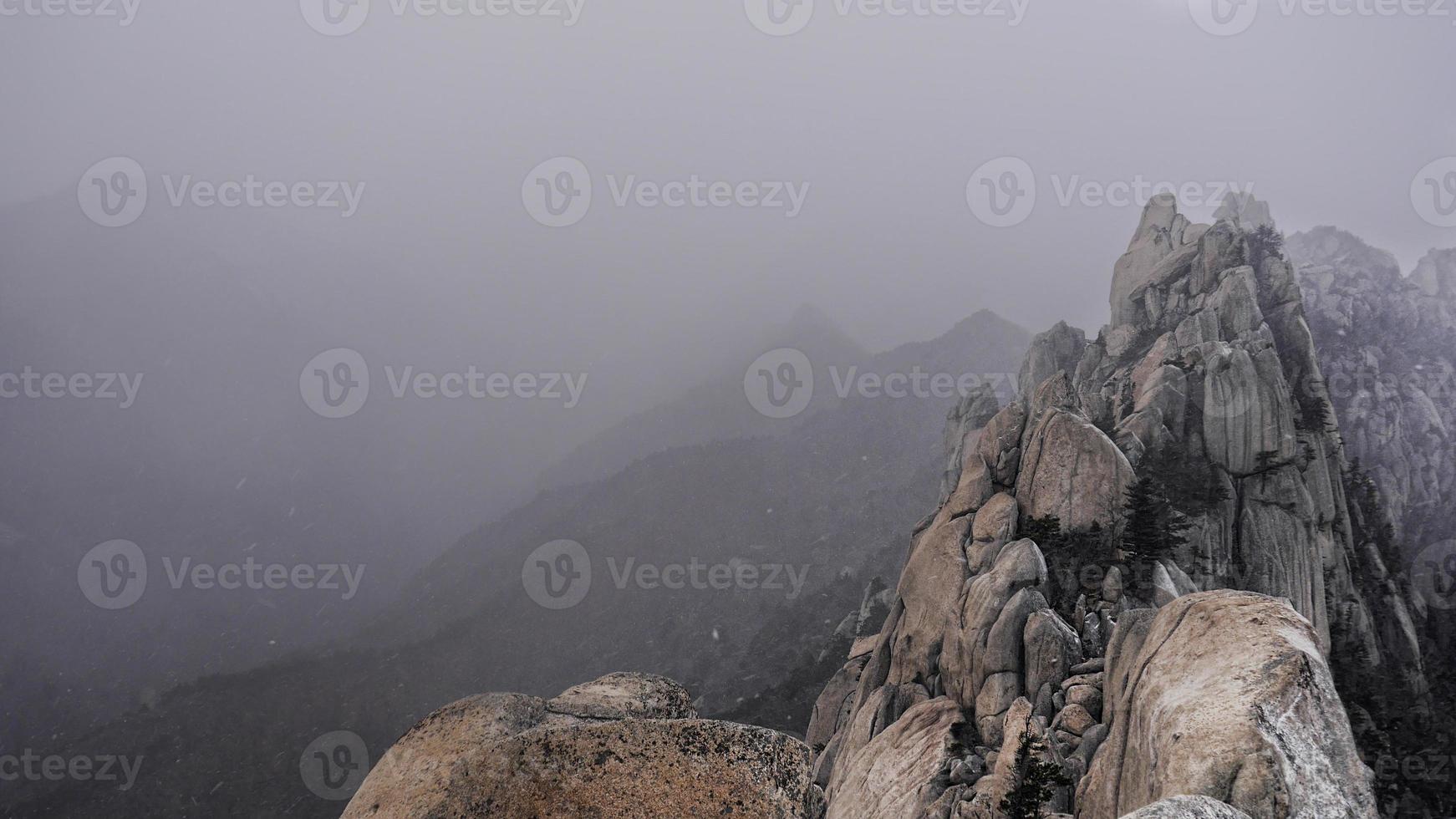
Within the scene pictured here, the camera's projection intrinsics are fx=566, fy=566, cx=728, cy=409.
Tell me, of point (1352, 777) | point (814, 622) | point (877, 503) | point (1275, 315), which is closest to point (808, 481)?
point (877, 503)

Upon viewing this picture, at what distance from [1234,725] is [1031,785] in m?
5.13

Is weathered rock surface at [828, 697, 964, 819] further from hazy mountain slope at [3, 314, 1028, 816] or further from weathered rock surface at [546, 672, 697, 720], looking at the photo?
hazy mountain slope at [3, 314, 1028, 816]

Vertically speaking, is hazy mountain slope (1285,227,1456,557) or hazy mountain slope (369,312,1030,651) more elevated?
hazy mountain slope (1285,227,1456,557)

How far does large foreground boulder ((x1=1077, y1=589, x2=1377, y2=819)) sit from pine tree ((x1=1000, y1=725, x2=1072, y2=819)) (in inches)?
25.0

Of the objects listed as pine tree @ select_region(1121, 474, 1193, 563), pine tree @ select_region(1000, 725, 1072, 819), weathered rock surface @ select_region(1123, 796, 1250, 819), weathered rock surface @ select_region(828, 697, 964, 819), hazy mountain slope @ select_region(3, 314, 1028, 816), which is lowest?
hazy mountain slope @ select_region(3, 314, 1028, 816)

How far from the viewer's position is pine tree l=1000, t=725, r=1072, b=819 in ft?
36.7

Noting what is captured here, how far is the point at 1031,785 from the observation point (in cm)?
1145

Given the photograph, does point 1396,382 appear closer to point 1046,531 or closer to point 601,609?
point 1046,531

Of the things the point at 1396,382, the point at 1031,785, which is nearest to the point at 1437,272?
the point at 1396,382

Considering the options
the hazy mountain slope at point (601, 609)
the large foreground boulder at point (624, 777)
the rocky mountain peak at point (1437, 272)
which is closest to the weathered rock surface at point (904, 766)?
the large foreground boulder at point (624, 777)

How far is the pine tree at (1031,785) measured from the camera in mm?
11180

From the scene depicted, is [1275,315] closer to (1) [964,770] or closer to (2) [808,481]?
(1) [964,770]

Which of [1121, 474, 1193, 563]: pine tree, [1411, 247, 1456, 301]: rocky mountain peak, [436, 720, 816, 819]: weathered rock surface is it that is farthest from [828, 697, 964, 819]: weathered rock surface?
[1411, 247, 1456, 301]: rocky mountain peak

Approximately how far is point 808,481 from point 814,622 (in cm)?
4199
